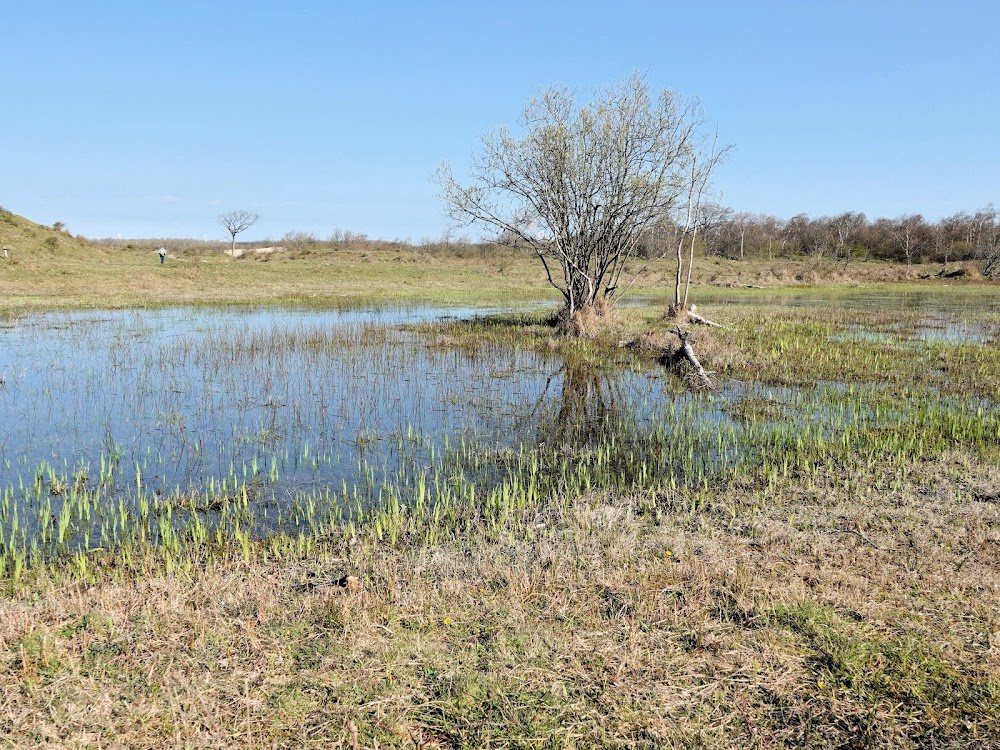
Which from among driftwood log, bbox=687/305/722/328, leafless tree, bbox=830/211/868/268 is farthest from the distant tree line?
driftwood log, bbox=687/305/722/328

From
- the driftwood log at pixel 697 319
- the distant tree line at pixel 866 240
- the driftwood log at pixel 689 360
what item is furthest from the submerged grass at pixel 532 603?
the distant tree line at pixel 866 240

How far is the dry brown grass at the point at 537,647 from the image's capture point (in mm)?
3119

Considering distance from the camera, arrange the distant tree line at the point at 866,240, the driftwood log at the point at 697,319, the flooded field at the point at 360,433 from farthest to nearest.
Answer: the distant tree line at the point at 866,240 → the driftwood log at the point at 697,319 → the flooded field at the point at 360,433

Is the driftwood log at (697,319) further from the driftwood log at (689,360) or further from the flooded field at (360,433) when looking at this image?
the flooded field at (360,433)

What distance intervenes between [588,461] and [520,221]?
1520 cm

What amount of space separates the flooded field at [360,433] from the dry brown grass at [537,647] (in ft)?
4.17

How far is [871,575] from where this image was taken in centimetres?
462

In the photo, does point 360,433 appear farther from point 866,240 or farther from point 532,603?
point 866,240

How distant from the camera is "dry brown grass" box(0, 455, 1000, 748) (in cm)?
312

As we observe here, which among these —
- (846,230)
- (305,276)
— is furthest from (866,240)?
(305,276)

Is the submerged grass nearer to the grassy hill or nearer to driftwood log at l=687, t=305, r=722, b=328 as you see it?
driftwood log at l=687, t=305, r=722, b=328

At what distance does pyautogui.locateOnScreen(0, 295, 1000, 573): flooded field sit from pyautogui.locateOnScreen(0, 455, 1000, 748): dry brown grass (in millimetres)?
1272

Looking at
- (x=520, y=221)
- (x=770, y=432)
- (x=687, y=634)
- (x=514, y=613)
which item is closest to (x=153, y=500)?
(x=514, y=613)

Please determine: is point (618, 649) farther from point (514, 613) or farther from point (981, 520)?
point (981, 520)
